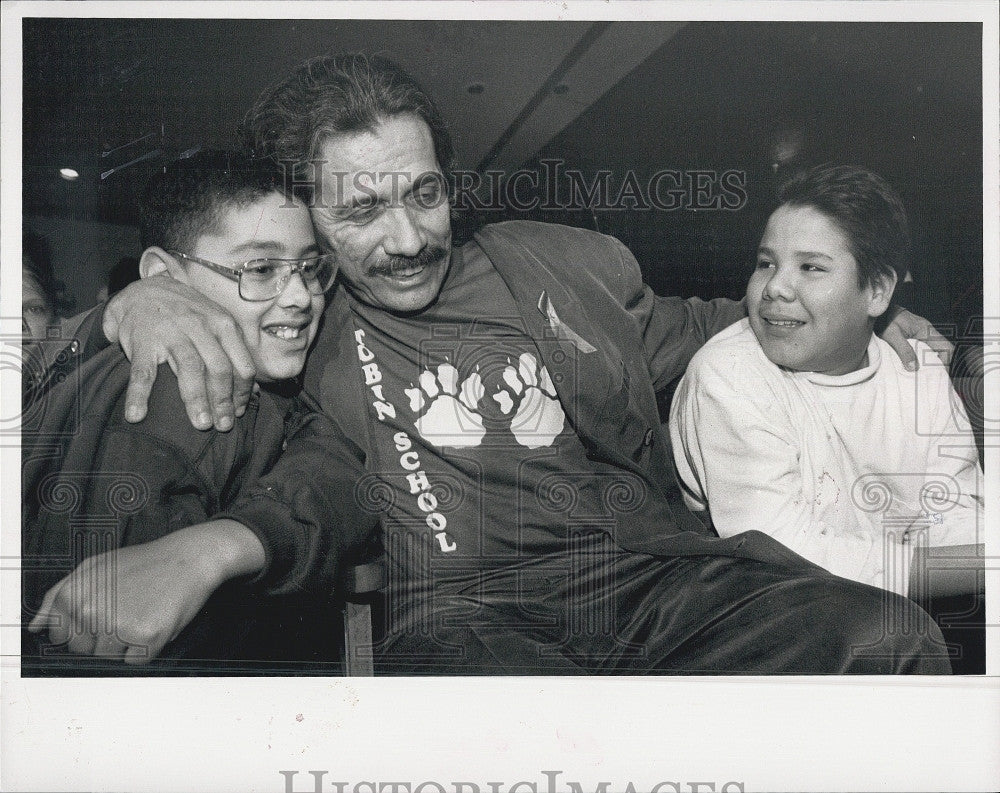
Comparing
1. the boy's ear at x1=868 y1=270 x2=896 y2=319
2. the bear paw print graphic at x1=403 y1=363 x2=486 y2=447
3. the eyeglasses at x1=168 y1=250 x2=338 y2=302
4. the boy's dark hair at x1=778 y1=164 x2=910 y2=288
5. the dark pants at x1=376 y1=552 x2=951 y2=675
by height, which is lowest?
the dark pants at x1=376 y1=552 x2=951 y2=675

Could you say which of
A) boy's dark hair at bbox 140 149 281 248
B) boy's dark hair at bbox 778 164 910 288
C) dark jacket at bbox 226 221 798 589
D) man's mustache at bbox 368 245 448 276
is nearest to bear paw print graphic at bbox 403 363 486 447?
dark jacket at bbox 226 221 798 589

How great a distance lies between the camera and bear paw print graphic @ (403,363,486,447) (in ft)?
7.41

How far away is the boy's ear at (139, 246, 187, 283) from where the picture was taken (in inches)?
88.1

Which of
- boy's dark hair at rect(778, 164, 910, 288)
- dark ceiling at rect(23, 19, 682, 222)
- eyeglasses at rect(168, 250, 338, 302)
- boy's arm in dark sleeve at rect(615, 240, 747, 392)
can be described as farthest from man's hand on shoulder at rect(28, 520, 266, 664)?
boy's dark hair at rect(778, 164, 910, 288)

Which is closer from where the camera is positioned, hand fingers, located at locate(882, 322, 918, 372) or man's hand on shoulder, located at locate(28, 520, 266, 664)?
man's hand on shoulder, located at locate(28, 520, 266, 664)

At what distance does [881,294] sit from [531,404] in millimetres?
943

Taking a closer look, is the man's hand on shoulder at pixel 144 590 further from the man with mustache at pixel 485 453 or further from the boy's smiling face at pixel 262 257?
the boy's smiling face at pixel 262 257

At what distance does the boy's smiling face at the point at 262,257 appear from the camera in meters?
2.23

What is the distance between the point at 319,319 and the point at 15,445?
2.73ft

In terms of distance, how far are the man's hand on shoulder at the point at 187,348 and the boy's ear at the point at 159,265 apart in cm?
2

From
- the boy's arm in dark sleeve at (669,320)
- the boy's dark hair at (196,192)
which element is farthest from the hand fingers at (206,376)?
the boy's arm in dark sleeve at (669,320)

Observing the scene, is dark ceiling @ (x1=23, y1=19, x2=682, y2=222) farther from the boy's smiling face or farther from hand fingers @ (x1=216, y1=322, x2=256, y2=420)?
hand fingers @ (x1=216, y1=322, x2=256, y2=420)

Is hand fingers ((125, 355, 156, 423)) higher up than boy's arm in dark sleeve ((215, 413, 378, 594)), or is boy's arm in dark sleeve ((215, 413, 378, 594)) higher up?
hand fingers ((125, 355, 156, 423))

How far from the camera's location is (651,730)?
2.26 metres
